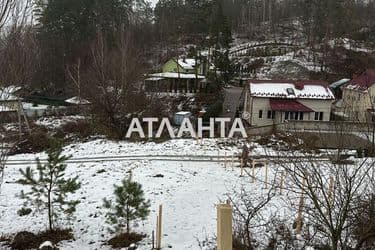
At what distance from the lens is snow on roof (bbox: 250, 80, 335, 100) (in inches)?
1190

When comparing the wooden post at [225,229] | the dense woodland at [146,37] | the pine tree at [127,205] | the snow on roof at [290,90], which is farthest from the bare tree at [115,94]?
the wooden post at [225,229]

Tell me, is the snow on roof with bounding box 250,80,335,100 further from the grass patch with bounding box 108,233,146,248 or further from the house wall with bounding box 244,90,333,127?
the grass patch with bounding box 108,233,146,248

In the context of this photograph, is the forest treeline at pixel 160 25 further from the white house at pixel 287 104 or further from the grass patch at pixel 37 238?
the grass patch at pixel 37 238

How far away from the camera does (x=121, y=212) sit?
9.98 metres

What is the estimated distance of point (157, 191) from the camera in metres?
13.5

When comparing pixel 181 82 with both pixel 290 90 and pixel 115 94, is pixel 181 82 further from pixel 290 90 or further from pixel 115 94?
pixel 115 94

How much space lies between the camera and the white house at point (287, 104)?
98.2 feet

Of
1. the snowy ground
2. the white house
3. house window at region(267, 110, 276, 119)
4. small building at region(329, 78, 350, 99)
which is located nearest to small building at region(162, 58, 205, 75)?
small building at region(329, 78, 350, 99)

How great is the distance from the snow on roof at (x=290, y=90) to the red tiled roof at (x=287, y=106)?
393mm

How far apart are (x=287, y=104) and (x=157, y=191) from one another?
62.8 ft

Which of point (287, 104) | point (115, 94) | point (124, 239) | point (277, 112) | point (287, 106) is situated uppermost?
point (115, 94)

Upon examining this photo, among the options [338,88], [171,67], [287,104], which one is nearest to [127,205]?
[287,104]

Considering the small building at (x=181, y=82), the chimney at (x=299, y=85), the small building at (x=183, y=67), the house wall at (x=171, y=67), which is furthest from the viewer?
the house wall at (x=171, y=67)

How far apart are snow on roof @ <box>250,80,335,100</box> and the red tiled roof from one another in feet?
1.29
